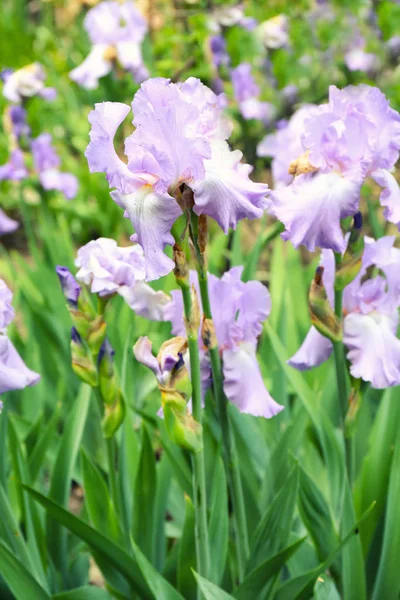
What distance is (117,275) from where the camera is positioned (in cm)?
110

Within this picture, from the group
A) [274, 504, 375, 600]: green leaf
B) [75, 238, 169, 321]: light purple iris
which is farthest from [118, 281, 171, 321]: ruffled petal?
[274, 504, 375, 600]: green leaf

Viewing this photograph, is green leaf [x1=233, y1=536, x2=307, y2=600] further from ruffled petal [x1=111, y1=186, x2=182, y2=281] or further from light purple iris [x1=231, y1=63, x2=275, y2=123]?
light purple iris [x1=231, y1=63, x2=275, y2=123]

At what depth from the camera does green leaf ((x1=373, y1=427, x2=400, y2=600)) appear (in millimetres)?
1162

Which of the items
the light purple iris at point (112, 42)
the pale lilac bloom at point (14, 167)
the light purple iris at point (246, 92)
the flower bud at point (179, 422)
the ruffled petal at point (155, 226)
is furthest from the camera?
the light purple iris at point (112, 42)

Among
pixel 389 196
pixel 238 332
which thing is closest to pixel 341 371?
pixel 238 332

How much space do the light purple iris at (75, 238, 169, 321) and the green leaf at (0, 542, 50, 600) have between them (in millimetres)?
425

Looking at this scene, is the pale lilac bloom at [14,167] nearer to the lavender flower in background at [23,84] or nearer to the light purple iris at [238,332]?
Answer: the lavender flower in background at [23,84]

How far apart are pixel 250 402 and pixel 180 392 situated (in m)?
0.18

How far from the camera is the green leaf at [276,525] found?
44.6 inches

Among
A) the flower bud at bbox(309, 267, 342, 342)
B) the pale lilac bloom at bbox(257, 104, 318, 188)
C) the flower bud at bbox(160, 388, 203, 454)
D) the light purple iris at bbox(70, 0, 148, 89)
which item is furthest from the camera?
the light purple iris at bbox(70, 0, 148, 89)

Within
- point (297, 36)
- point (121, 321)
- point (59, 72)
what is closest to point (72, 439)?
point (121, 321)

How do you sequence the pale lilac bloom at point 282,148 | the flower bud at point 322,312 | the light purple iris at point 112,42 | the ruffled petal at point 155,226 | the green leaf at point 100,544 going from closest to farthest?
the ruffled petal at point 155,226
the flower bud at point 322,312
the green leaf at point 100,544
the pale lilac bloom at point 282,148
the light purple iris at point 112,42

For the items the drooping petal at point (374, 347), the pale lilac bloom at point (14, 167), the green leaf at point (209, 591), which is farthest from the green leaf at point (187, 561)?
the pale lilac bloom at point (14, 167)

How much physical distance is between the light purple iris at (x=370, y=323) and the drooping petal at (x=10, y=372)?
Answer: 17.0 inches
